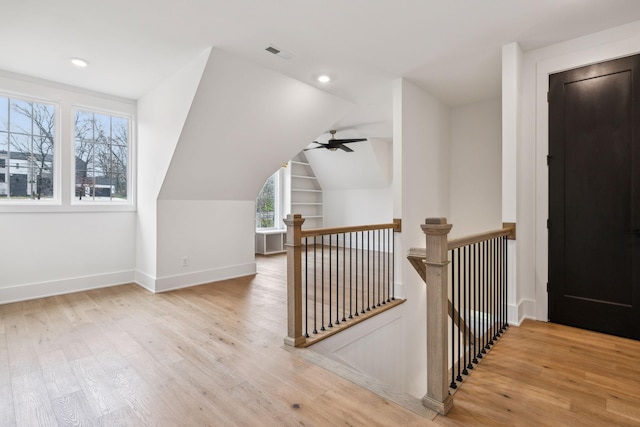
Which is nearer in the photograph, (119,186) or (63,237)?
(63,237)

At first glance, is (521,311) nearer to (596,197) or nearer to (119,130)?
(596,197)

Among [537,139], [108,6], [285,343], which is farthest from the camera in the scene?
[537,139]

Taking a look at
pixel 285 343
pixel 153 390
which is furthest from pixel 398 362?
pixel 153 390

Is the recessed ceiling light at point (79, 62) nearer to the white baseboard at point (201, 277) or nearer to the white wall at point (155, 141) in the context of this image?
the white wall at point (155, 141)

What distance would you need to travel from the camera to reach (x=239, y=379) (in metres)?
2.03

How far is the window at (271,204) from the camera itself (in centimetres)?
801

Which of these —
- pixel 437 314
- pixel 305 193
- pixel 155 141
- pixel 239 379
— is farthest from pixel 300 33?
pixel 305 193

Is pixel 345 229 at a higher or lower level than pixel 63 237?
Result: higher

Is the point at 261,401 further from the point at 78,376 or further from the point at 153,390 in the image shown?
the point at 78,376

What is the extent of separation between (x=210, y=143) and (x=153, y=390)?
2695 millimetres

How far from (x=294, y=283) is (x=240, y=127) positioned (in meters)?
2.23

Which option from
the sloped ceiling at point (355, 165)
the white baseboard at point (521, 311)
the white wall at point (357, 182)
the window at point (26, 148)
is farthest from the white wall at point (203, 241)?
the white baseboard at point (521, 311)

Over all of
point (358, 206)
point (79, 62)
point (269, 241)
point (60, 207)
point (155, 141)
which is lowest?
point (269, 241)

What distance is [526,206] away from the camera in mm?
3039
